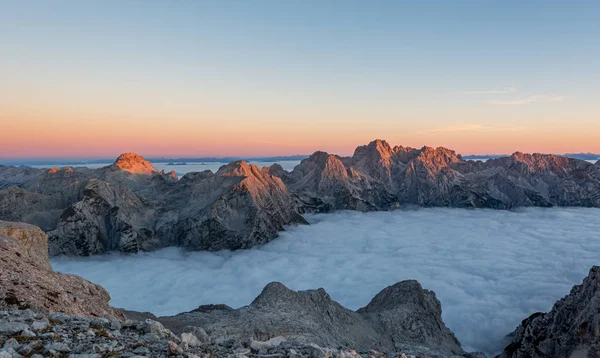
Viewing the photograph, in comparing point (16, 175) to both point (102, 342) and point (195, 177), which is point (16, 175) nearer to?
point (195, 177)

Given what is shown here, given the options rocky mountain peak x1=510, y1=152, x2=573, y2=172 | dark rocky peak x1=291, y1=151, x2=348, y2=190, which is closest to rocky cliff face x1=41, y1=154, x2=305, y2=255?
dark rocky peak x1=291, y1=151, x2=348, y2=190

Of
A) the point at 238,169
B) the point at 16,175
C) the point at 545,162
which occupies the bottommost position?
the point at 16,175

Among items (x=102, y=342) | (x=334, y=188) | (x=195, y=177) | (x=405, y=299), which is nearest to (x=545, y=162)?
(x=334, y=188)

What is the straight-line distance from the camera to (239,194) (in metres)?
105

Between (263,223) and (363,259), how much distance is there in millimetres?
32299

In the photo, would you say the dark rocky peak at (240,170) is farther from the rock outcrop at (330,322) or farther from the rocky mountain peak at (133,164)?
the rock outcrop at (330,322)

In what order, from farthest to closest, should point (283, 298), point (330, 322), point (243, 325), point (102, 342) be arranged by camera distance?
point (283, 298)
point (330, 322)
point (243, 325)
point (102, 342)

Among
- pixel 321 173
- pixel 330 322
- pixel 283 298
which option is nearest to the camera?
pixel 330 322

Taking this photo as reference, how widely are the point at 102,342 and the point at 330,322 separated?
2608 cm

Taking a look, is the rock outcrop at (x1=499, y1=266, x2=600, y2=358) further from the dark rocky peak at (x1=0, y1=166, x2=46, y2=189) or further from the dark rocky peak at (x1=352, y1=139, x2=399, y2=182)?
the dark rocky peak at (x1=0, y1=166, x2=46, y2=189)

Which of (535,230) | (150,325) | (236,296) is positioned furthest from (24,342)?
(535,230)

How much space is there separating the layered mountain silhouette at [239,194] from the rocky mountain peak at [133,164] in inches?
15.3

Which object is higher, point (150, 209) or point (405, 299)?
point (150, 209)

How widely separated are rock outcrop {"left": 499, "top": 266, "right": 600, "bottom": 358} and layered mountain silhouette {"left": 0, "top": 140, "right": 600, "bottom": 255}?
Result: 258ft
